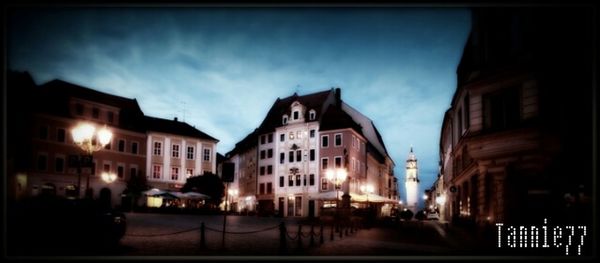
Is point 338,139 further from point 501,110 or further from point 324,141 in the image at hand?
point 501,110

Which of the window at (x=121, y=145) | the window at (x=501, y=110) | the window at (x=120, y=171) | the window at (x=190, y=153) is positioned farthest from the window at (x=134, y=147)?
the window at (x=501, y=110)

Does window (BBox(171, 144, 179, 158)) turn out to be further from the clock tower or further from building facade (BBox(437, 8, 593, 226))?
the clock tower

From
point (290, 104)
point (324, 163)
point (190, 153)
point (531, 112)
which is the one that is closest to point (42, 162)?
point (190, 153)

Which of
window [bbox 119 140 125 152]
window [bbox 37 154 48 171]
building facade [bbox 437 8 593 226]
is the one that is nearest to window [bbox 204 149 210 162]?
window [bbox 119 140 125 152]

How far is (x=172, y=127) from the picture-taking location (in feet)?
169

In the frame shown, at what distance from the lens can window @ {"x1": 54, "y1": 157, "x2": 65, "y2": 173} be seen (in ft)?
120

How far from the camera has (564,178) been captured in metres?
14.2

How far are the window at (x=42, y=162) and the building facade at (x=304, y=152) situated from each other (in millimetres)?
21216

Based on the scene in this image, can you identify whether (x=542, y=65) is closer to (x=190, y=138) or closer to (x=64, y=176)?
(x=64, y=176)

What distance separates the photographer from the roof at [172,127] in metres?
48.8

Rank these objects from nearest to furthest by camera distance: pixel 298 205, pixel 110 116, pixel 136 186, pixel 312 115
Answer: pixel 136 186
pixel 110 116
pixel 298 205
pixel 312 115

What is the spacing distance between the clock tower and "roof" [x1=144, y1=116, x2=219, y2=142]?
48727mm

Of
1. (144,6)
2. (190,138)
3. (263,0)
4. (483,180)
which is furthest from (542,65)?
(190,138)

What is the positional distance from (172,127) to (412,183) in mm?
58219
